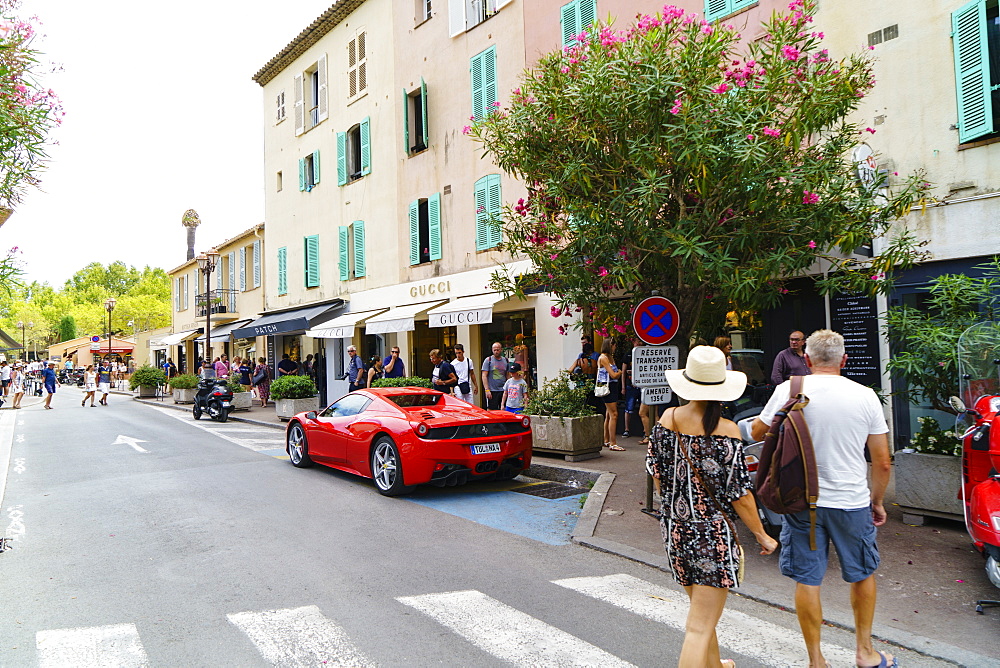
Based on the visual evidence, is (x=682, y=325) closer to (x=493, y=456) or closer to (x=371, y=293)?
(x=493, y=456)

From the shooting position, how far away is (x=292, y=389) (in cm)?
1814

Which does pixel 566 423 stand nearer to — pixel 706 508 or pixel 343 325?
pixel 706 508

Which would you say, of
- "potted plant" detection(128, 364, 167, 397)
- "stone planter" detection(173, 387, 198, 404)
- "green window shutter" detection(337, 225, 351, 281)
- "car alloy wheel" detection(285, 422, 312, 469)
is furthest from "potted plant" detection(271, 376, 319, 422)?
"potted plant" detection(128, 364, 167, 397)

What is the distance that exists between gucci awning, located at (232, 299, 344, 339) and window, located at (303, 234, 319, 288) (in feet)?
2.87

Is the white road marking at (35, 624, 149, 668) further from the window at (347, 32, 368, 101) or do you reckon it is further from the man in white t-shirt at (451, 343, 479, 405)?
the window at (347, 32, 368, 101)

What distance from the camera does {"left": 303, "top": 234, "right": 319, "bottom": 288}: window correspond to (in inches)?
936

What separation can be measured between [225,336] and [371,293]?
1110 centimetres

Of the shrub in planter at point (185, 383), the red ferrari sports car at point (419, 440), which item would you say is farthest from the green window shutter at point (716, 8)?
the shrub in planter at point (185, 383)

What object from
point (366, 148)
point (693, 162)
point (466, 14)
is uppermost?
point (466, 14)

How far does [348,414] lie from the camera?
9773 mm

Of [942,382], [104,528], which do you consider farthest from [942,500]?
[104,528]

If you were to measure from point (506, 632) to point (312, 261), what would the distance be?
21161 millimetres

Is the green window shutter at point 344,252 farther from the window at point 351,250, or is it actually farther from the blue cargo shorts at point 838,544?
the blue cargo shorts at point 838,544

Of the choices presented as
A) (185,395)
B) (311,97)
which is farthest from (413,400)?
(185,395)
